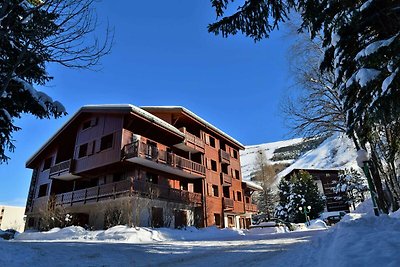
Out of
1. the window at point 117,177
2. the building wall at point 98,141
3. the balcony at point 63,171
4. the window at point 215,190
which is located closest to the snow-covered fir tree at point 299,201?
the window at point 215,190

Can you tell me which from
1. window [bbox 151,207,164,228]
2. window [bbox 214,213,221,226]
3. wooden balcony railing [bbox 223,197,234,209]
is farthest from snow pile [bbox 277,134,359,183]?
window [bbox 151,207,164,228]

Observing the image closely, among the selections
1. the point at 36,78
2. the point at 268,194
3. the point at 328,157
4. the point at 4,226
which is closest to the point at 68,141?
the point at 4,226

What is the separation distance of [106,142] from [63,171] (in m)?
5.26

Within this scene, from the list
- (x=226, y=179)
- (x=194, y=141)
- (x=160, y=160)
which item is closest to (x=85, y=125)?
(x=160, y=160)

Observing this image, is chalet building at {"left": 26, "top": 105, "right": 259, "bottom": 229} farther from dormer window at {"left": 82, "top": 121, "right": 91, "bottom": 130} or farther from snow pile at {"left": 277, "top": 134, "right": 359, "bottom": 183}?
snow pile at {"left": 277, "top": 134, "right": 359, "bottom": 183}

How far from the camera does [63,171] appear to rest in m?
26.4

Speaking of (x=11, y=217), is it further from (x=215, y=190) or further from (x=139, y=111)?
(x=139, y=111)

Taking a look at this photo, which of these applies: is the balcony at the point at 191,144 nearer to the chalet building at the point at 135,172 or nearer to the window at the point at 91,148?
the chalet building at the point at 135,172

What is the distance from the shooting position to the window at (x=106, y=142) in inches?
966

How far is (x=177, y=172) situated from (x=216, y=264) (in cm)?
1982

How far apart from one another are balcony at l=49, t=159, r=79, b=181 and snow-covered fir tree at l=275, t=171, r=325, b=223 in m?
33.7

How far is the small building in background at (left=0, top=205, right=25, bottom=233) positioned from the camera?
40.0 metres

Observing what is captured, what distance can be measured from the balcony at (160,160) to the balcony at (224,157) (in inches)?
224

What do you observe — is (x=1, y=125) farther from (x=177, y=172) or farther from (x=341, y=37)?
(x=177, y=172)
